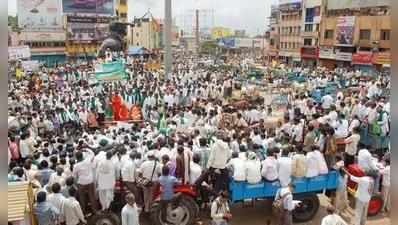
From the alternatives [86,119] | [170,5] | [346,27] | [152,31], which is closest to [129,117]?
[86,119]

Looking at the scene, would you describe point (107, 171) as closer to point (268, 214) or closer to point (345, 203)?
point (268, 214)

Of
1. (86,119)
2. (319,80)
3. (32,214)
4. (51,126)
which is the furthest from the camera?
(319,80)

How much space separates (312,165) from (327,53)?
35.9 meters

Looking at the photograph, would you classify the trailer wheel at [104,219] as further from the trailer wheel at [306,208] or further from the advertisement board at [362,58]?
the advertisement board at [362,58]

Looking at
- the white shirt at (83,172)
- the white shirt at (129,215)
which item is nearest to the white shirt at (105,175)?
the white shirt at (83,172)

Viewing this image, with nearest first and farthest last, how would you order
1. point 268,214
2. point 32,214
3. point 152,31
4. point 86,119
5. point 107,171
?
point 32,214 < point 107,171 < point 268,214 < point 86,119 < point 152,31

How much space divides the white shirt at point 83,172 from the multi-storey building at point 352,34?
94.0ft

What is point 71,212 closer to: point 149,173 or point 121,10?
point 149,173

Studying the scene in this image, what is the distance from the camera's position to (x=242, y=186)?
6777 mm

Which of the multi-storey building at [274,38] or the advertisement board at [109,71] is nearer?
the advertisement board at [109,71]

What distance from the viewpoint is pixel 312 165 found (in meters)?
7.03

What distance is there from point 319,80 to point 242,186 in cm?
1698

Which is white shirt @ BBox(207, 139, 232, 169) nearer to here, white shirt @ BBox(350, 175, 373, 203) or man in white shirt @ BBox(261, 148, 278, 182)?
man in white shirt @ BBox(261, 148, 278, 182)

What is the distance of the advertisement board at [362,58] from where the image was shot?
3334 cm
